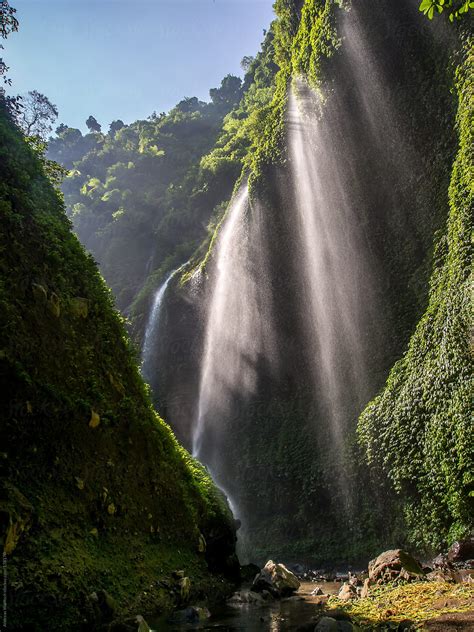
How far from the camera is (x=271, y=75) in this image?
49.8m

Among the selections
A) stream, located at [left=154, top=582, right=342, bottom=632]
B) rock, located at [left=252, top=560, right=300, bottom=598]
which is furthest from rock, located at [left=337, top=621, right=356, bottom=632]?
rock, located at [left=252, top=560, right=300, bottom=598]

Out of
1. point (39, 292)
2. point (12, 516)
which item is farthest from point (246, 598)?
point (39, 292)

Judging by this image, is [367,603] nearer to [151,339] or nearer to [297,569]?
[297,569]

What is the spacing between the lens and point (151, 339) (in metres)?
27.9

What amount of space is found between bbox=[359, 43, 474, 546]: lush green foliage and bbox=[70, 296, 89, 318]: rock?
8.64 meters

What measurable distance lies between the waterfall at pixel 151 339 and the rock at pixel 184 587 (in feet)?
63.6

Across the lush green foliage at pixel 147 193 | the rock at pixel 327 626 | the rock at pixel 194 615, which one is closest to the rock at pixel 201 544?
the rock at pixel 194 615

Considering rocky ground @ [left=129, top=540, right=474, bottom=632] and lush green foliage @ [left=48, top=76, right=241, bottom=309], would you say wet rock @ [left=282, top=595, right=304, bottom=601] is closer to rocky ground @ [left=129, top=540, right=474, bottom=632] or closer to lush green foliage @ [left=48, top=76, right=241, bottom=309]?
rocky ground @ [left=129, top=540, right=474, bottom=632]

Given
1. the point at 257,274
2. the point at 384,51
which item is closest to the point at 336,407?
the point at 257,274

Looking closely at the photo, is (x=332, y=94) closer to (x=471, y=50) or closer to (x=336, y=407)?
(x=471, y=50)

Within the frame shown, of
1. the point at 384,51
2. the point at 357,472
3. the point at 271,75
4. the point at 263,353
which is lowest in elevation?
the point at 357,472

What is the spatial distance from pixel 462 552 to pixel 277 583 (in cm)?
395

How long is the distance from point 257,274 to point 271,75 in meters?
36.2

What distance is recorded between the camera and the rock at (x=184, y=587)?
25.1ft
